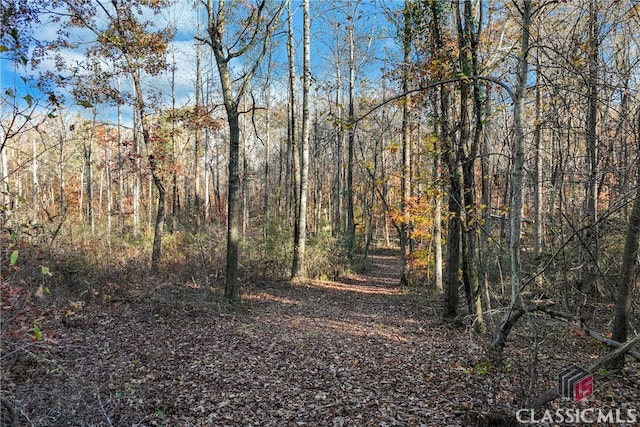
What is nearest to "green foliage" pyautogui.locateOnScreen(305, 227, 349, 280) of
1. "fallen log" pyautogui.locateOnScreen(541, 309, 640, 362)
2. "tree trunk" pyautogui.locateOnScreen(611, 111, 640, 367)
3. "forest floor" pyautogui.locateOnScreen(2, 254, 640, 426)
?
"forest floor" pyautogui.locateOnScreen(2, 254, 640, 426)

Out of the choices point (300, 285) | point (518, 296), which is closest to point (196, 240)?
point (300, 285)

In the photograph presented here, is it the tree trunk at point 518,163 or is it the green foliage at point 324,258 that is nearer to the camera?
the tree trunk at point 518,163

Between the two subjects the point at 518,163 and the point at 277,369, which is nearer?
the point at 518,163

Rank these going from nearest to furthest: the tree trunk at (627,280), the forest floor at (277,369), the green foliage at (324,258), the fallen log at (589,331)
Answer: the fallen log at (589,331), the forest floor at (277,369), the tree trunk at (627,280), the green foliage at (324,258)

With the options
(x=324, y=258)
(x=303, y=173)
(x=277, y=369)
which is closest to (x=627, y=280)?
(x=277, y=369)

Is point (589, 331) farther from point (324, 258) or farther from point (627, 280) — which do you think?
point (324, 258)

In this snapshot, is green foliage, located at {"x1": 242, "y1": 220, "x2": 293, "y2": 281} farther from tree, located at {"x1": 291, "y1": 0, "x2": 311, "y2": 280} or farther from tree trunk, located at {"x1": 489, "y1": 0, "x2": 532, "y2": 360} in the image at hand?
tree trunk, located at {"x1": 489, "y1": 0, "x2": 532, "y2": 360}

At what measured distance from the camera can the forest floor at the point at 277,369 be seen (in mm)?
4066

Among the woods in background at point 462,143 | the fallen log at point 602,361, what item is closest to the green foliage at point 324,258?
the woods in background at point 462,143

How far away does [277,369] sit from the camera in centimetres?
544

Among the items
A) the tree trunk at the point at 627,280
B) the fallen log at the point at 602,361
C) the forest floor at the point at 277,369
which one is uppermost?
the tree trunk at the point at 627,280

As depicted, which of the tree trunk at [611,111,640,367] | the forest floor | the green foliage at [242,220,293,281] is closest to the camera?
the forest floor

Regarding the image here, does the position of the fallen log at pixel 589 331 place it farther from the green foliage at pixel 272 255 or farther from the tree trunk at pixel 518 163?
the green foliage at pixel 272 255

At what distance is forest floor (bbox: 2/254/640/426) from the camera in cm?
407
